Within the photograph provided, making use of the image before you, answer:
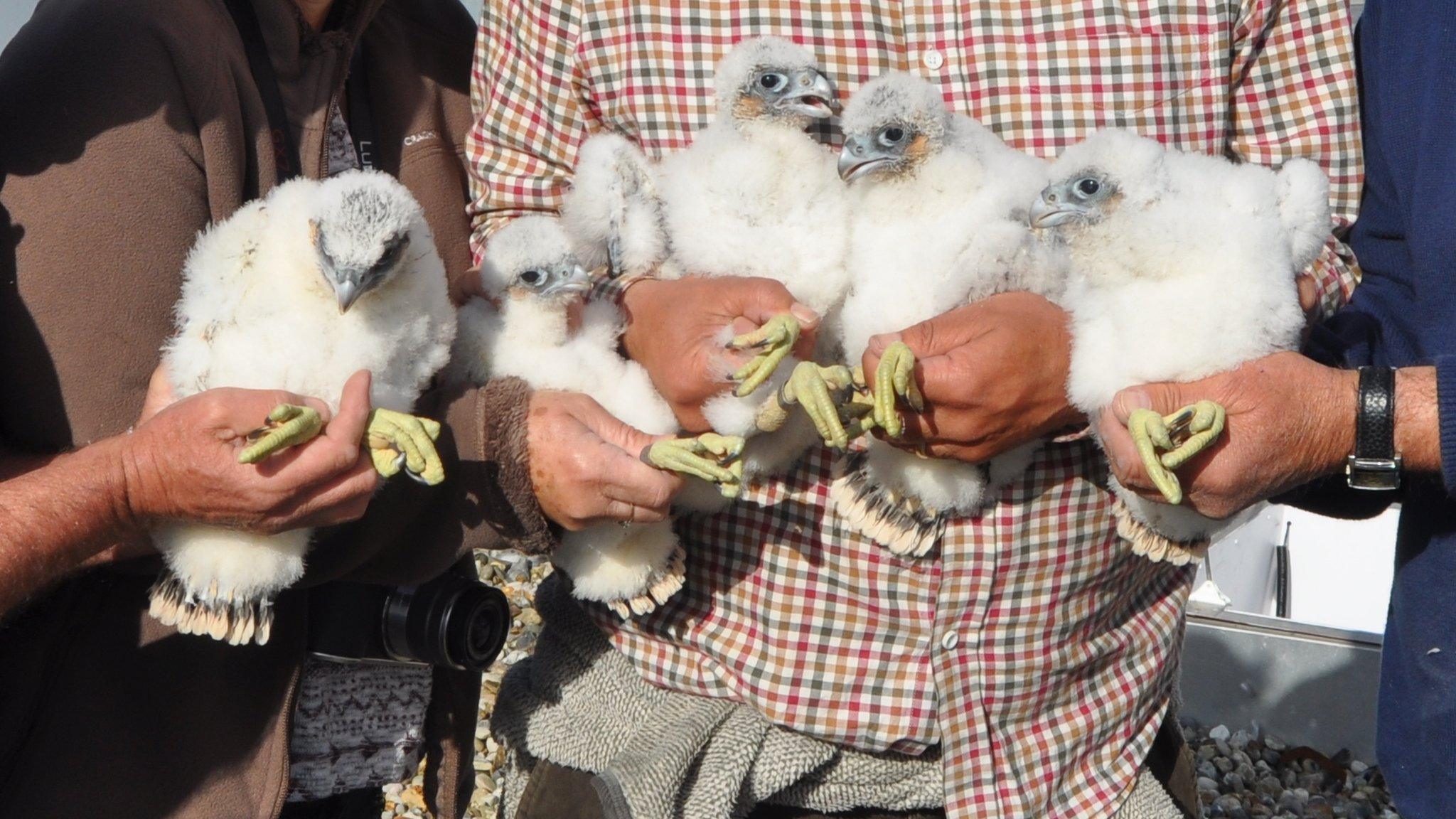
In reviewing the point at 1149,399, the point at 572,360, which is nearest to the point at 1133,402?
the point at 1149,399

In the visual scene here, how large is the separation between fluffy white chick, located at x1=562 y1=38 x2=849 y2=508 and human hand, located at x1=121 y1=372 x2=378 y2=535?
64 centimetres

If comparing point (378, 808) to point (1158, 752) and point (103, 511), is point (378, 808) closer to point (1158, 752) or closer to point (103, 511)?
point (103, 511)

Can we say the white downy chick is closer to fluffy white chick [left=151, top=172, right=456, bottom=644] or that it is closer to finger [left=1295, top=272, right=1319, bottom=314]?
fluffy white chick [left=151, top=172, right=456, bottom=644]

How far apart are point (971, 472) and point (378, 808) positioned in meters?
1.46

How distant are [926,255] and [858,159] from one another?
23 centimetres

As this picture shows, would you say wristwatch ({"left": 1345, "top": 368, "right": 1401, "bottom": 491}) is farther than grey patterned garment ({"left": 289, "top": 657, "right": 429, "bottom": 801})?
No

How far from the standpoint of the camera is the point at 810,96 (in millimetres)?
2357

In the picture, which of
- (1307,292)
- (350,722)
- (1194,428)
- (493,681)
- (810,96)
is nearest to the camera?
(1194,428)

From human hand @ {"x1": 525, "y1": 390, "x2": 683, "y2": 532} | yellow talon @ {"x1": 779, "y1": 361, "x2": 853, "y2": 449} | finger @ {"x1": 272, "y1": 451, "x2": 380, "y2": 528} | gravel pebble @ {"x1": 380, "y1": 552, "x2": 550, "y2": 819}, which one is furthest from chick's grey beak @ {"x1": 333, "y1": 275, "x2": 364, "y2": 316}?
gravel pebble @ {"x1": 380, "y1": 552, "x2": 550, "y2": 819}

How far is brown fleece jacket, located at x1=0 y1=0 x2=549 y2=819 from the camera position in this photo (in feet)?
6.65

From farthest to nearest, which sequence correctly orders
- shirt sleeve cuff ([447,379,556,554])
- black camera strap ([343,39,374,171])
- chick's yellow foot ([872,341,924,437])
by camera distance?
black camera strap ([343,39,374,171])
shirt sleeve cuff ([447,379,556,554])
chick's yellow foot ([872,341,924,437])

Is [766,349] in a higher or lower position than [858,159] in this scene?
lower

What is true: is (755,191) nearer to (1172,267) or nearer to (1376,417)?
(1172,267)

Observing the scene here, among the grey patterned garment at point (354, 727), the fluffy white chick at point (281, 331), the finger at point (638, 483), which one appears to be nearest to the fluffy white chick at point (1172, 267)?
the finger at point (638, 483)
